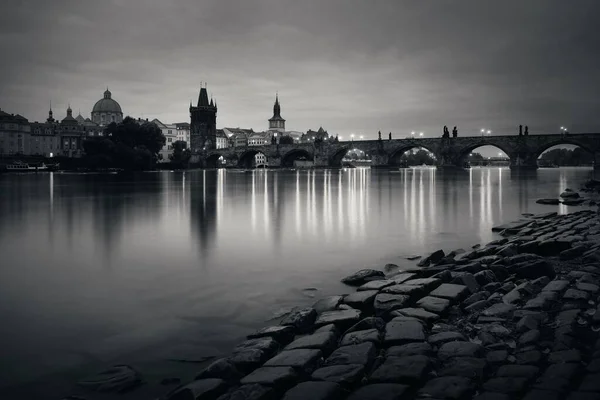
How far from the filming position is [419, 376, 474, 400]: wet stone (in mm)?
3566

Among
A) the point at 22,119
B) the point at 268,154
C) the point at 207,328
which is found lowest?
the point at 207,328

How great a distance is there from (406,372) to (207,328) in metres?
2.55

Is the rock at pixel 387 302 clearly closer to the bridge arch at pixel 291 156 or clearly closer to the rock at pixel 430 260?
the rock at pixel 430 260

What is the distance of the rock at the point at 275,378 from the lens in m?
3.88

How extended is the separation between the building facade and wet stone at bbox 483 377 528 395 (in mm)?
129019

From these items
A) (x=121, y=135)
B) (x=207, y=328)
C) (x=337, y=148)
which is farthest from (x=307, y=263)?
(x=337, y=148)

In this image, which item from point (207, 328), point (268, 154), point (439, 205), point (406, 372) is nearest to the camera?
point (406, 372)

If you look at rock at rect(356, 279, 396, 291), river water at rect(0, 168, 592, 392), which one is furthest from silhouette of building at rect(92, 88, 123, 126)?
rock at rect(356, 279, 396, 291)

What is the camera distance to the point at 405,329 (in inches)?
196

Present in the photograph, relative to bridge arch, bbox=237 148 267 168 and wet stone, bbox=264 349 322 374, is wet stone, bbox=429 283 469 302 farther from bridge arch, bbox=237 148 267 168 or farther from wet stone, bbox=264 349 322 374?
bridge arch, bbox=237 148 267 168

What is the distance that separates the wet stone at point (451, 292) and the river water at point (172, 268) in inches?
62.7

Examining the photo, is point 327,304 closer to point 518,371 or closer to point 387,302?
point 387,302

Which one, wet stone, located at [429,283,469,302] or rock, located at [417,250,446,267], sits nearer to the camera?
wet stone, located at [429,283,469,302]

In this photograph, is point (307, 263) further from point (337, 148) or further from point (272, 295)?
point (337, 148)
